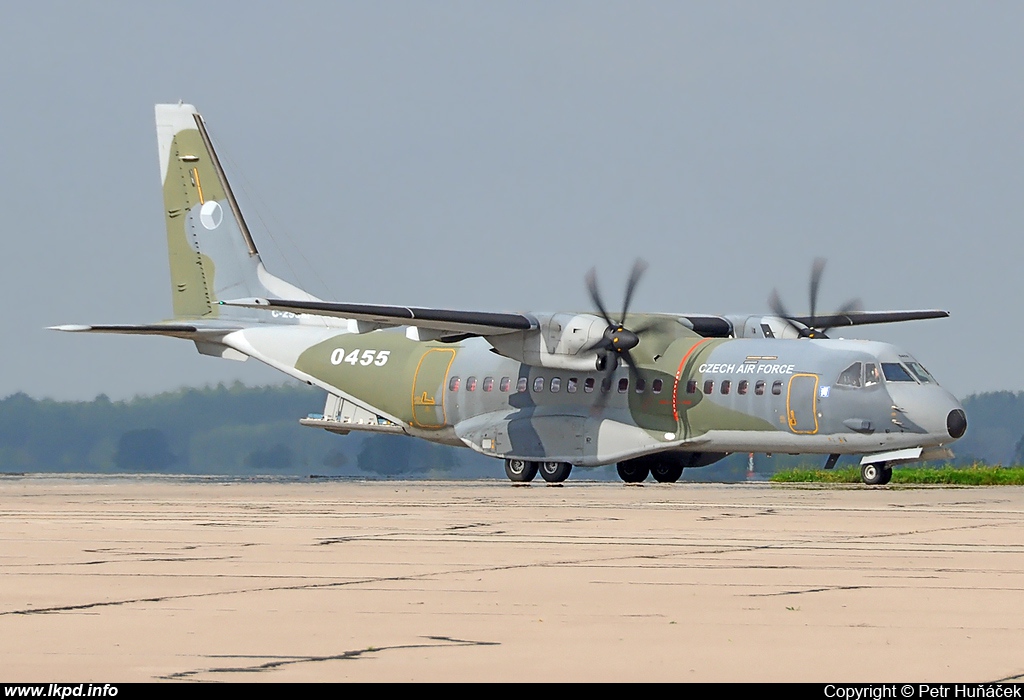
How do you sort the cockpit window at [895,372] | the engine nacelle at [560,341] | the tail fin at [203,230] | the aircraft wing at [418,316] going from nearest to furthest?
the cockpit window at [895,372], the aircraft wing at [418,316], the engine nacelle at [560,341], the tail fin at [203,230]

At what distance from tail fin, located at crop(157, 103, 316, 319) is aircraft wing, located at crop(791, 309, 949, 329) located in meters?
12.1

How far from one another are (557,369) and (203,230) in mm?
10914

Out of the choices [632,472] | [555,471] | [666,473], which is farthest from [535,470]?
[666,473]

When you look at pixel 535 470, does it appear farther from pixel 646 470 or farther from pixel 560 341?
pixel 560 341

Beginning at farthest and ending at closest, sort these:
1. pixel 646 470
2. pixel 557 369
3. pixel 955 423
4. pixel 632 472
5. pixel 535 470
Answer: pixel 646 470
pixel 632 472
pixel 535 470
pixel 557 369
pixel 955 423

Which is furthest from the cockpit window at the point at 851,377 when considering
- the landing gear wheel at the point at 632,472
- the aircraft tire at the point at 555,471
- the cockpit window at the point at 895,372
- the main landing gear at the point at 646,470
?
the landing gear wheel at the point at 632,472

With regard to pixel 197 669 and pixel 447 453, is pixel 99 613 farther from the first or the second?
pixel 447 453

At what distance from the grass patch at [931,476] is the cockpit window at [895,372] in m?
4.47

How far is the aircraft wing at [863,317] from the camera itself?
35.7 meters

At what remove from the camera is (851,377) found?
29.2 meters

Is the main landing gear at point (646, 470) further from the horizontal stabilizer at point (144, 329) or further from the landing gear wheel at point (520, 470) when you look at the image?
the horizontal stabilizer at point (144, 329)

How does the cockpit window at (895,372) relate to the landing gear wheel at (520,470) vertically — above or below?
above

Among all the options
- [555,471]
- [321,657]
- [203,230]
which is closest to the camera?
[321,657]

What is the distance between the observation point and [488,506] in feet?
75.2
